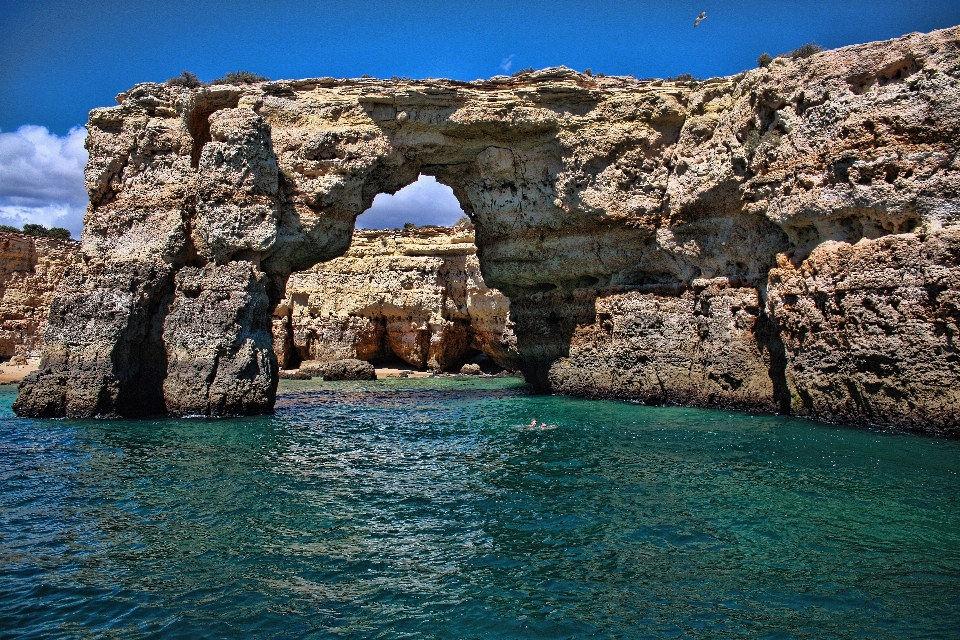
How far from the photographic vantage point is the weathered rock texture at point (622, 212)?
43.4ft

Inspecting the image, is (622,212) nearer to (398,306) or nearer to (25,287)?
(398,306)

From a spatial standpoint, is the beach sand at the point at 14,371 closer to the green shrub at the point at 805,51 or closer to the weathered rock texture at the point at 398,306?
the weathered rock texture at the point at 398,306

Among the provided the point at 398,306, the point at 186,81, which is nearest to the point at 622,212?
the point at 186,81

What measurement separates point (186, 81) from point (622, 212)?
12.8 m

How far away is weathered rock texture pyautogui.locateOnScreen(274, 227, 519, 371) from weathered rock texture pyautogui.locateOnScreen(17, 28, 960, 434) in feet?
38.2

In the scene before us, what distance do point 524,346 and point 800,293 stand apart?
37.0 feet

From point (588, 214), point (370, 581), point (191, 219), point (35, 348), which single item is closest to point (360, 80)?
point (191, 219)

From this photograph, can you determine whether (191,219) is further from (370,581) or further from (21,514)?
(370,581)

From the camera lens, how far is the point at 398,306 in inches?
1371

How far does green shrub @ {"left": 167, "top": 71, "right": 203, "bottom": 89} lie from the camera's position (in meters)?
18.1

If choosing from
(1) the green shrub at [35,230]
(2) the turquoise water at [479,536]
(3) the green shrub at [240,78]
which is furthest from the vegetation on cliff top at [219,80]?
(1) the green shrub at [35,230]

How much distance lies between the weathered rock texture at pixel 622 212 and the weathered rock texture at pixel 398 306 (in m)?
11.6

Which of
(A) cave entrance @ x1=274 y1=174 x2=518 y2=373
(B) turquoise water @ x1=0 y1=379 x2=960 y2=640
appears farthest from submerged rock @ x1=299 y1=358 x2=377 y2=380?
(B) turquoise water @ x1=0 y1=379 x2=960 y2=640

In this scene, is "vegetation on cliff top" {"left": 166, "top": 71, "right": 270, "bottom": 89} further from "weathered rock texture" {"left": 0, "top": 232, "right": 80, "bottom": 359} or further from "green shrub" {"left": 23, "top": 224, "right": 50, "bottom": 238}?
"green shrub" {"left": 23, "top": 224, "right": 50, "bottom": 238}
